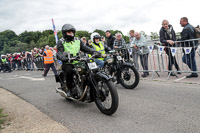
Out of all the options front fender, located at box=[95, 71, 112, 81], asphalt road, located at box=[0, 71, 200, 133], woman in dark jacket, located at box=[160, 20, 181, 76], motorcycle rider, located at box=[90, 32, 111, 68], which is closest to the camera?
asphalt road, located at box=[0, 71, 200, 133]

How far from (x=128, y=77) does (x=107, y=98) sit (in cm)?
228

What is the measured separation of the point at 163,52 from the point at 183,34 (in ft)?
3.17

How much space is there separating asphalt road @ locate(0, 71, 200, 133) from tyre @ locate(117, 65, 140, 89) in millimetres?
288

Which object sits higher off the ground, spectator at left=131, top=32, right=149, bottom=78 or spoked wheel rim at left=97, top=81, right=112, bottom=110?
spectator at left=131, top=32, right=149, bottom=78

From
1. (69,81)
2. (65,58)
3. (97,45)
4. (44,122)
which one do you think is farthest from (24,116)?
(97,45)

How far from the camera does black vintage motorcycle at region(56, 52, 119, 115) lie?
12.1 ft

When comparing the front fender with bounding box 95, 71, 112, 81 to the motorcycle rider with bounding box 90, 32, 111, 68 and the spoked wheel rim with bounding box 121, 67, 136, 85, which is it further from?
the motorcycle rider with bounding box 90, 32, 111, 68

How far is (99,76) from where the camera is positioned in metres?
3.81

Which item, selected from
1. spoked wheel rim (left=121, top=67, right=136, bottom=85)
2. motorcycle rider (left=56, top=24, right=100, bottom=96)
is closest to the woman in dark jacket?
spoked wheel rim (left=121, top=67, right=136, bottom=85)

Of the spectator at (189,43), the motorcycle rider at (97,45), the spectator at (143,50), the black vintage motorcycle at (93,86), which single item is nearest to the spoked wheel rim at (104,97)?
the black vintage motorcycle at (93,86)

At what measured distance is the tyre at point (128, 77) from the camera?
5.72m

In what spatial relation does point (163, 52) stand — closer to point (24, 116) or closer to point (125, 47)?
point (125, 47)

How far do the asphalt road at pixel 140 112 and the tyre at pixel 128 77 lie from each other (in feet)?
0.94

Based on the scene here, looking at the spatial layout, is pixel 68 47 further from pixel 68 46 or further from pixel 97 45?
pixel 97 45
